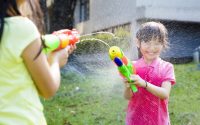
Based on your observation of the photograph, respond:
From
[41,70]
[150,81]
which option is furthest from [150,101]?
[41,70]

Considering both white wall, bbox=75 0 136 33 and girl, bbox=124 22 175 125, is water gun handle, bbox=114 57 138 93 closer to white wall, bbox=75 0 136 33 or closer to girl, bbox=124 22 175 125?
girl, bbox=124 22 175 125

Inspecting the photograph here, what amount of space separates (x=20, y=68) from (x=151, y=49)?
1.48 meters

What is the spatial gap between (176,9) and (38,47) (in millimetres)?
8985

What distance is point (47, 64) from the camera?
84.0 inches

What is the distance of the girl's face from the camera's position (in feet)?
11.3

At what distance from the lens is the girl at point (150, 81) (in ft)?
11.2

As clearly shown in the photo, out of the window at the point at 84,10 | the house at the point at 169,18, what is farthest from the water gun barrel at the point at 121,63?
the window at the point at 84,10

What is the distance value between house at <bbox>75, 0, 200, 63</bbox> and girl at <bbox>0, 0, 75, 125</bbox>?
7336 mm

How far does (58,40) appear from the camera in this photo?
2.31 m

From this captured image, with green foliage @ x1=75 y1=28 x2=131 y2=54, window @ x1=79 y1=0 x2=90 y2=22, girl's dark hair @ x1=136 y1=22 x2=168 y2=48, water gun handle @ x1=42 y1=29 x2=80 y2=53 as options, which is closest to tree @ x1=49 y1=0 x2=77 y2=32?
green foliage @ x1=75 y1=28 x2=131 y2=54

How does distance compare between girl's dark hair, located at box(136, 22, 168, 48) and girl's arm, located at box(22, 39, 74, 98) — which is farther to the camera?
girl's dark hair, located at box(136, 22, 168, 48)

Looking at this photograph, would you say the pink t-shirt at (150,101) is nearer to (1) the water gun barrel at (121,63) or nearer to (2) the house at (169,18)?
(1) the water gun barrel at (121,63)

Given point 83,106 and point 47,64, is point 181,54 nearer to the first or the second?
point 83,106

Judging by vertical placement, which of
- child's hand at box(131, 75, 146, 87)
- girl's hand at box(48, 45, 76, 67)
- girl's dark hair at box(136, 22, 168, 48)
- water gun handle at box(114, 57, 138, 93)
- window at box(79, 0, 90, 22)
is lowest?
window at box(79, 0, 90, 22)
